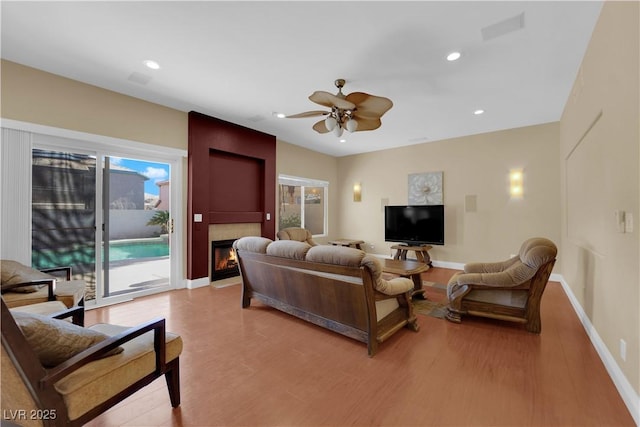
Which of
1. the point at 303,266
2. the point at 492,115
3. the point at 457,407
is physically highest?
the point at 492,115

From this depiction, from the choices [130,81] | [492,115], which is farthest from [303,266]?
[492,115]

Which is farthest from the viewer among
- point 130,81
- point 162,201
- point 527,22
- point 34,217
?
point 162,201

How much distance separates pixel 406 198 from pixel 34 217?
21.8ft

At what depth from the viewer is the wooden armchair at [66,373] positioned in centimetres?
113

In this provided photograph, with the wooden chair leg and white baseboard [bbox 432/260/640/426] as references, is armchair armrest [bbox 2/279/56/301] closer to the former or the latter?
the wooden chair leg

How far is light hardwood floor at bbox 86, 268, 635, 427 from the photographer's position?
1.73 m

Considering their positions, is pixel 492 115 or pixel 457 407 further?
pixel 492 115

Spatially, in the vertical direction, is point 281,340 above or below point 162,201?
below

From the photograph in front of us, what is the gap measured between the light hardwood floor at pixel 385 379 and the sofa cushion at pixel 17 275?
856 millimetres

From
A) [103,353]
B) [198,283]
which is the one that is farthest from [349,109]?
[198,283]

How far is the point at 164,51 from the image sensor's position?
2.84 meters

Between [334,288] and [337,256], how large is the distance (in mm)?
339

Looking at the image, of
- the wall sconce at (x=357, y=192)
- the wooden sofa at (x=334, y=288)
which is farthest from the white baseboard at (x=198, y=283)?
the wall sconce at (x=357, y=192)

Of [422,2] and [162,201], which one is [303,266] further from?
[162,201]
